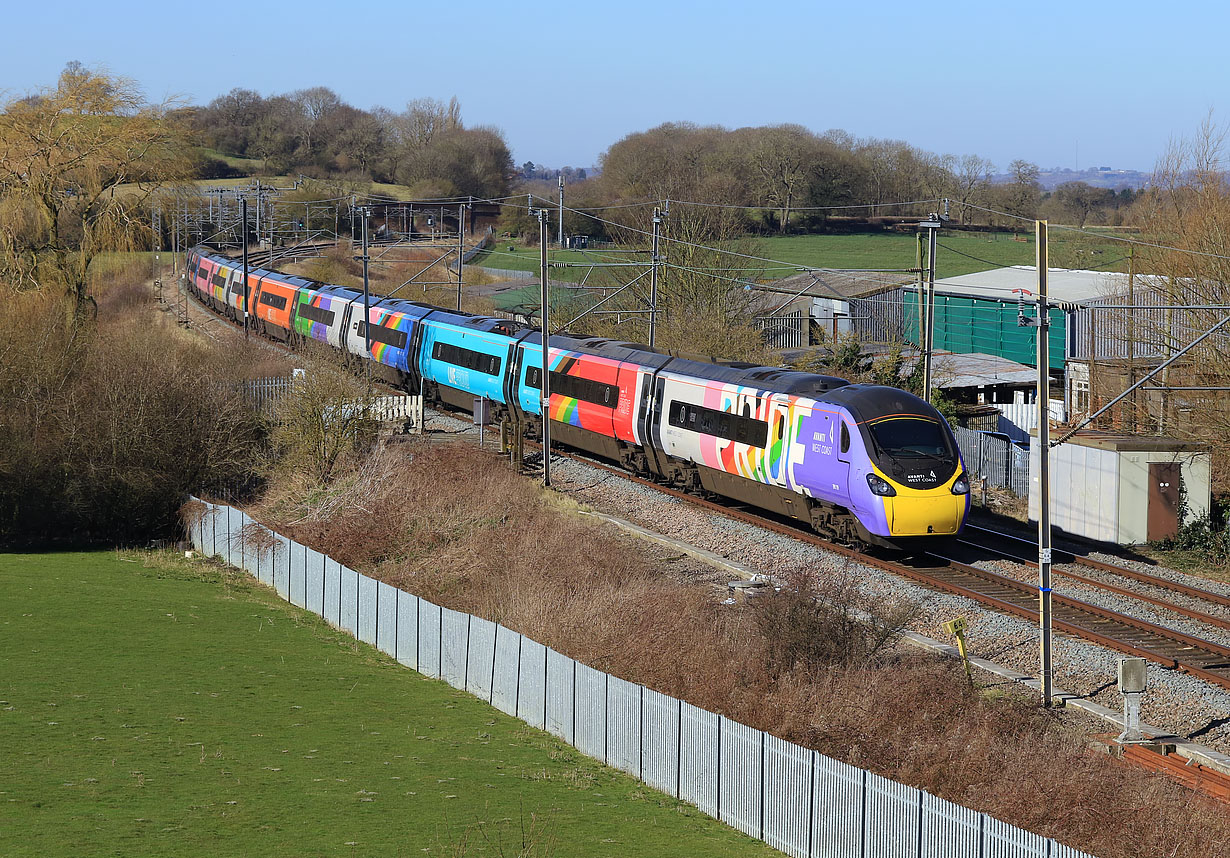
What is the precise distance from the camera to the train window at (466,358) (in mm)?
39281

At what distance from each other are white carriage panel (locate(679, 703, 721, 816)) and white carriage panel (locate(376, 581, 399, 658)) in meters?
8.67

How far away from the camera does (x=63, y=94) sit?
39094mm

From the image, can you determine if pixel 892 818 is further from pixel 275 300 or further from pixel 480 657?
pixel 275 300

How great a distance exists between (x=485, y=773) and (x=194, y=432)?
22.4 m

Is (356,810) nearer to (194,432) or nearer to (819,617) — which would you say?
(819,617)

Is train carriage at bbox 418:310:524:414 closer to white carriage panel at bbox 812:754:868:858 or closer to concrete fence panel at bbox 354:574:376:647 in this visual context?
concrete fence panel at bbox 354:574:376:647

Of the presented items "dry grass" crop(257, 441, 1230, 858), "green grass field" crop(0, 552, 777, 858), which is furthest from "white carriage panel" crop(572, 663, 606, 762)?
"dry grass" crop(257, 441, 1230, 858)

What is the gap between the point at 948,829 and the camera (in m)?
11.4

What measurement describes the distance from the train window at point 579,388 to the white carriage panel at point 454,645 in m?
12.4

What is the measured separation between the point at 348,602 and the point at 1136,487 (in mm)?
16573

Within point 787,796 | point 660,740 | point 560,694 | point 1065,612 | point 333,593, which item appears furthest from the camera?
point 333,593

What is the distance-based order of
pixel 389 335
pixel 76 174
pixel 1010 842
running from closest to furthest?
1. pixel 1010 842
2. pixel 76 174
3. pixel 389 335

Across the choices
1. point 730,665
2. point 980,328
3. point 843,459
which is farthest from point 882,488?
point 980,328

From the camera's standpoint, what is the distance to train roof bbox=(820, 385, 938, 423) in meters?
23.3
